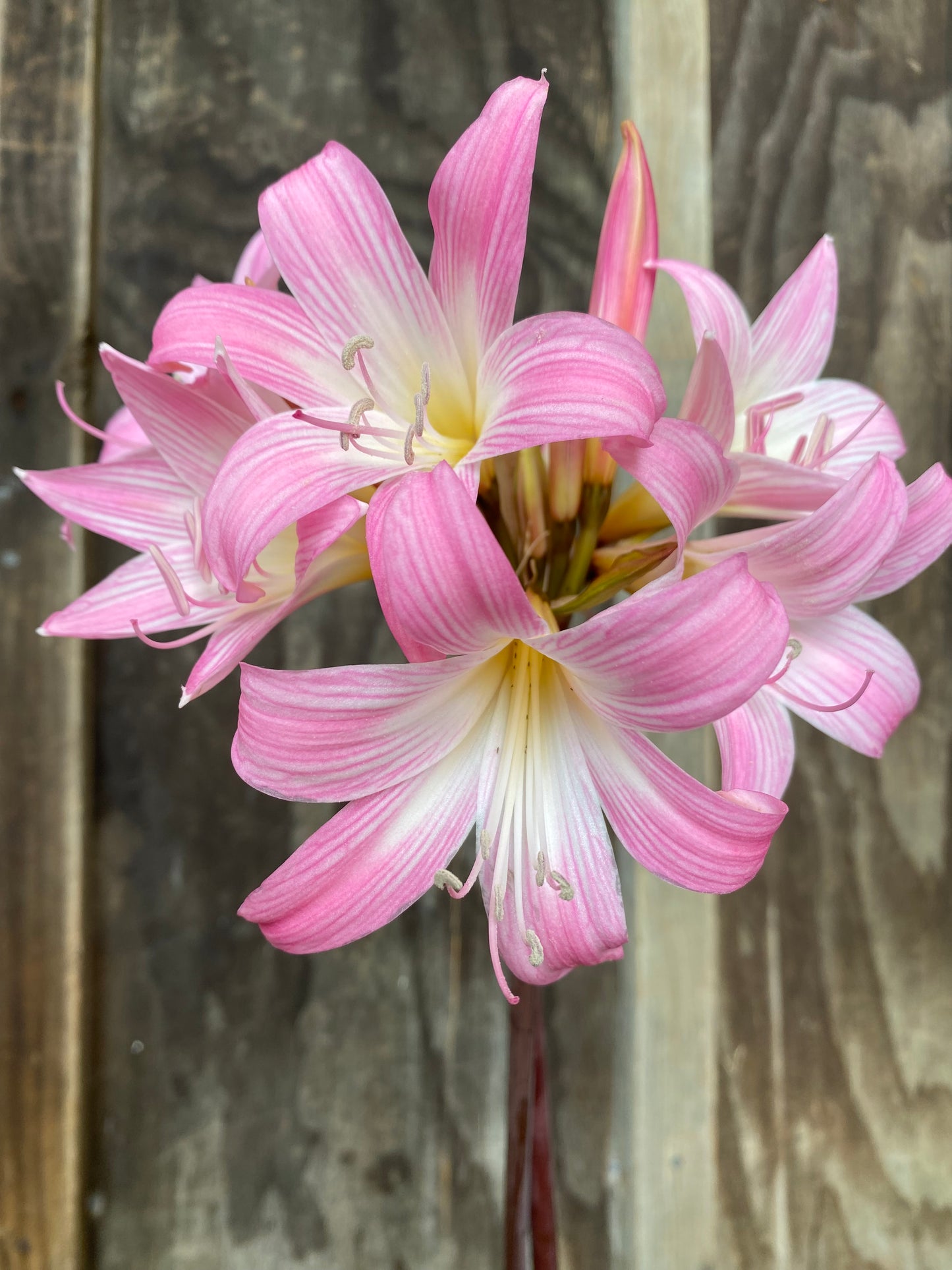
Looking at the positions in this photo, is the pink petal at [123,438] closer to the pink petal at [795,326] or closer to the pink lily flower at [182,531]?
the pink lily flower at [182,531]

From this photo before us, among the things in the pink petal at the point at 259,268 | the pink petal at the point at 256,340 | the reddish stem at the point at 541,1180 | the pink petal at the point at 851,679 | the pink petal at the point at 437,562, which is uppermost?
the pink petal at the point at 259,268

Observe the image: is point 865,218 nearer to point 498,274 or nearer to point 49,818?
point 498,274

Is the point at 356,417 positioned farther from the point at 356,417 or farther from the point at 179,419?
the point at 179,419

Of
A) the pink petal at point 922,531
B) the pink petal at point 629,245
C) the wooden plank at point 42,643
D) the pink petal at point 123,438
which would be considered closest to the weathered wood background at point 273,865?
the wooden plank at point 42,643

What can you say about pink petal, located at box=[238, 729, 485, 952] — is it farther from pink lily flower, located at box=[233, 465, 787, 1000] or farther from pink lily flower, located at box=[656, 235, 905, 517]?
pink lily flower, located at box=[656, 235, 905, 517]

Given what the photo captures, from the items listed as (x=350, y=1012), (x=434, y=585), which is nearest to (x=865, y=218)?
(x=434, y=585)

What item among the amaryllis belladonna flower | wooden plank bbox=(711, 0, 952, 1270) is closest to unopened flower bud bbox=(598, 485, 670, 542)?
the amaryllis belladonna flower
